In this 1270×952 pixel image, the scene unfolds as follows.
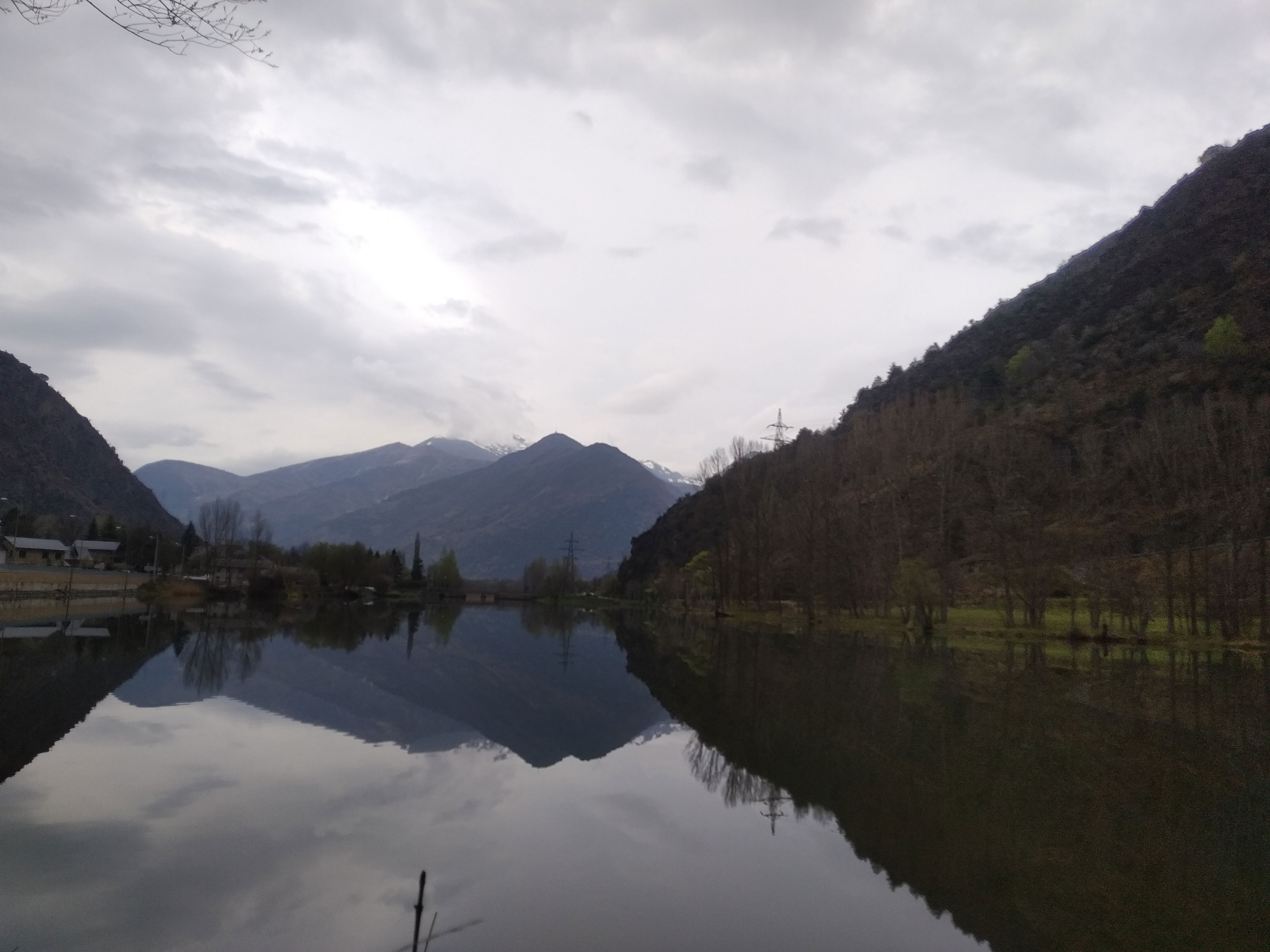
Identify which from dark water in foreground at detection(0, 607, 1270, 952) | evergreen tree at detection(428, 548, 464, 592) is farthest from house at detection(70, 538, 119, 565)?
dark water in foreground at detection(0, 607, 1270, 952)

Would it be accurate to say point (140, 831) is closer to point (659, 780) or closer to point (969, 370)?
point (659, 780)

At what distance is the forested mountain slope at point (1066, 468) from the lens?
41.9 meters

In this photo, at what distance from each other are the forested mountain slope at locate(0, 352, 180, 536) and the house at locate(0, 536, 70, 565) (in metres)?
25.6

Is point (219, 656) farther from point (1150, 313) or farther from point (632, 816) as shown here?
point (1150, 313)

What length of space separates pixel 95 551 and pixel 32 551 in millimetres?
16158

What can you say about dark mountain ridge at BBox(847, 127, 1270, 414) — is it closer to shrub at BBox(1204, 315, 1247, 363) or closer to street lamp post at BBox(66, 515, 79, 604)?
shrub at BBox(1204, 315, 1247, 363)

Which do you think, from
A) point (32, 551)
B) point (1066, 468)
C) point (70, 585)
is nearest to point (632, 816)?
point (70, 585)

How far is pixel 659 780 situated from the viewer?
1259 cm

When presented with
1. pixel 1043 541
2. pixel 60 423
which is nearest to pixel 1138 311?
pixel 1043 541

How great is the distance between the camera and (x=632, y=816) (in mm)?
10656

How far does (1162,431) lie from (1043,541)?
62.8ft

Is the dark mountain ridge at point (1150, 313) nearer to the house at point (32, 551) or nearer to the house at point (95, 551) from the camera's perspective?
the house at point (95, 551)

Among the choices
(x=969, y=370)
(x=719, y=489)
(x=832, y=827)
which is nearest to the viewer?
(x=832, y=827)

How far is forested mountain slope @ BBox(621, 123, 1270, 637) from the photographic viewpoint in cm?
4191
